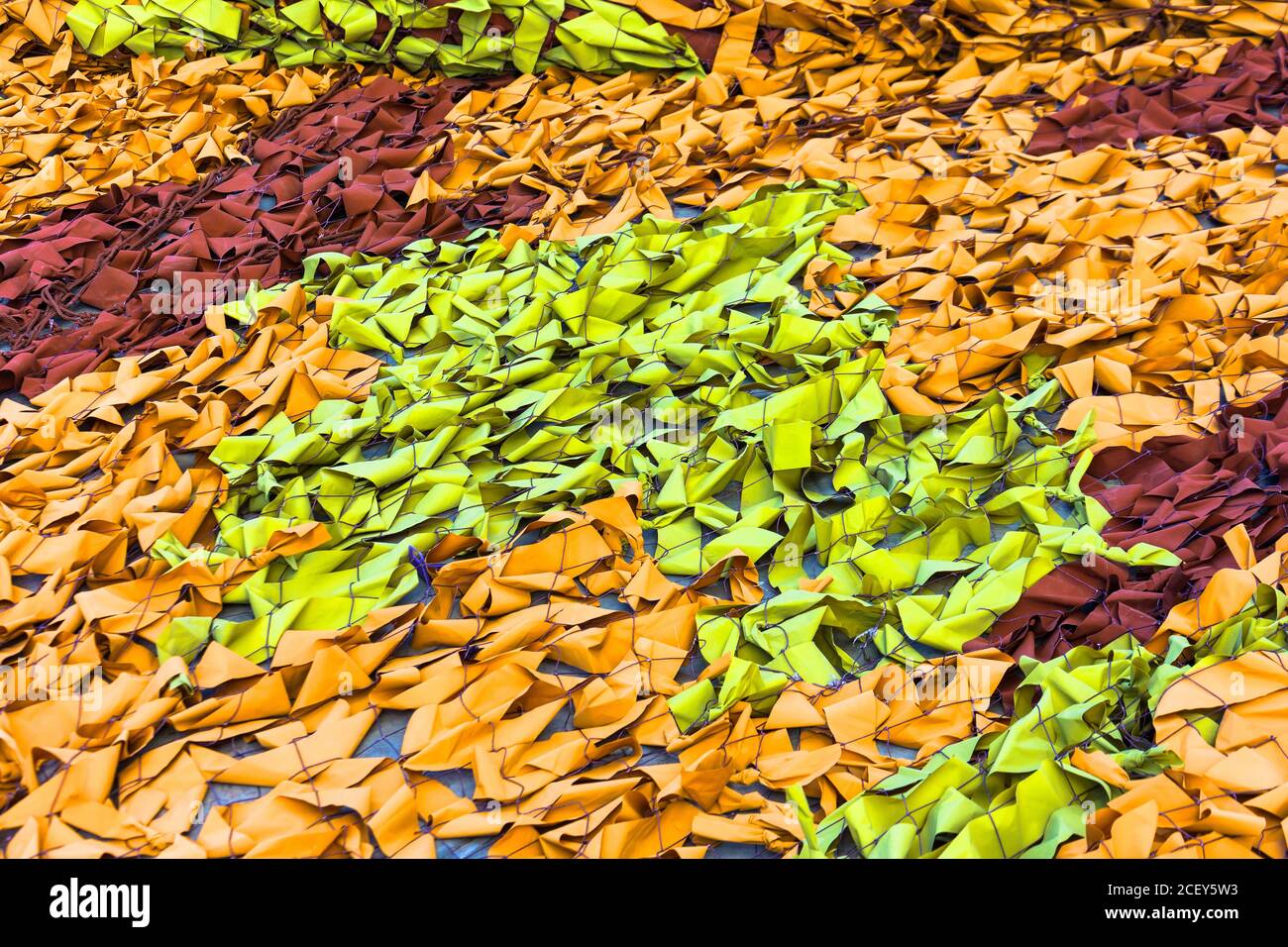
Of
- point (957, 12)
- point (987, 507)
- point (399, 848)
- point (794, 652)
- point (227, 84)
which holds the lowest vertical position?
point (399, 848)

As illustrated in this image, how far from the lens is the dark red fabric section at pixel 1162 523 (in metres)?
1.55

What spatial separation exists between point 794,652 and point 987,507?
45cm

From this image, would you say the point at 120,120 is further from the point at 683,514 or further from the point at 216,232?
the point at 683,514

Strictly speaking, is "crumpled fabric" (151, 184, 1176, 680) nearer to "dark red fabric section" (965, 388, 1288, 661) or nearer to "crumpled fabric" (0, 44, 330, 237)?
"dark red fabric section" (965, 388, 1288, 661)

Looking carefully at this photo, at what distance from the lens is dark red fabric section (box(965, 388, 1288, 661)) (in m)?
1.55

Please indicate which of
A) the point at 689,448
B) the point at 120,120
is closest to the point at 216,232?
the point at 120,120

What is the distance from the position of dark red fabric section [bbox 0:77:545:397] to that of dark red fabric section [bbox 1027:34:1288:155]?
1322mm

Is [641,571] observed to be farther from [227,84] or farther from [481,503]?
[227,84]

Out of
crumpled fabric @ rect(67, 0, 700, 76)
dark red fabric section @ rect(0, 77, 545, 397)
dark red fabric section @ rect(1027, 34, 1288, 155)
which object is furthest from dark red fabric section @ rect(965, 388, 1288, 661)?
crumpled fabric @ rect(67, 0, 700, 76)

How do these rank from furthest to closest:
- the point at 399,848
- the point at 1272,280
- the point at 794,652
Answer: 1. the point at 1272,280
2. the point at 794,652
3. the point at 399,848

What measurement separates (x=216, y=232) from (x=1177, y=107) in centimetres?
235

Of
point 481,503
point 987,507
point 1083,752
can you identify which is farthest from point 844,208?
point 1083,752

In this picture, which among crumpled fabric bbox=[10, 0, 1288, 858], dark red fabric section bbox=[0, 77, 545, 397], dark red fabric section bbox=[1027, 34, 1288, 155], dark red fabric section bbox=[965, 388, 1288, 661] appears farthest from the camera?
dark red fabric section bbox=[1027, 34, 1288, 155]

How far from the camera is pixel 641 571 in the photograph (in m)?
1.67
